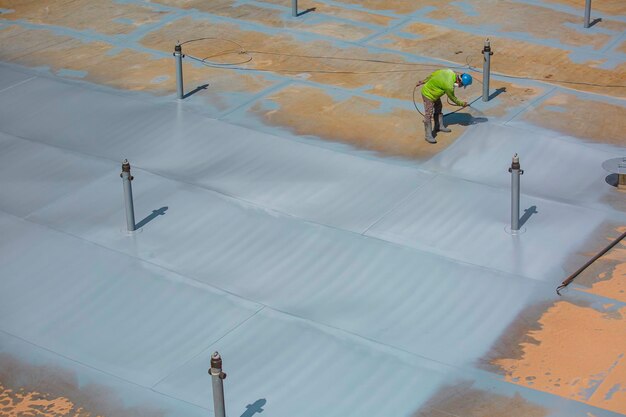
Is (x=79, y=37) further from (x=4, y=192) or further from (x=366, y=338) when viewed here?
(x=366, y=338)

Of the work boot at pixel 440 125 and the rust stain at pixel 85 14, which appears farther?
the rust stain at pixel 85 14

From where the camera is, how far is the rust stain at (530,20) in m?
19.9

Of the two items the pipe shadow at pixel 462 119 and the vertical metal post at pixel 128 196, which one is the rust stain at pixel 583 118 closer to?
the pipe shadow at pixel 462 119

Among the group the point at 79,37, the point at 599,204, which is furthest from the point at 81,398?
the point at 79,37

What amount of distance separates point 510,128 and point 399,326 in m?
5.33

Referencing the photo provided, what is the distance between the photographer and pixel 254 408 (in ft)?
36.1

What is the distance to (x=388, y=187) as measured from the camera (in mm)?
14922

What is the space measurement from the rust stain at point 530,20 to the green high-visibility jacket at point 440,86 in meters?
4.74

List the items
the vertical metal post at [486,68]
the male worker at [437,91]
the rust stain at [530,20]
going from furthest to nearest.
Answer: the rust stain at [530,20] → the vertical metal post at [486,68] → the male worker at [437,91]

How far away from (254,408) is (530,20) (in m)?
12.1

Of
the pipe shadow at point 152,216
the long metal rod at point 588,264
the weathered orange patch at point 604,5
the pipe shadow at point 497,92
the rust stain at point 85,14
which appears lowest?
the long metal rod at point 588,264

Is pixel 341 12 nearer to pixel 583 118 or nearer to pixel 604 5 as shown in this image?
pixel 604 5

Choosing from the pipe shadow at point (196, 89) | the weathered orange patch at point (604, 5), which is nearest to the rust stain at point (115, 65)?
the pipe shadow at point (196, 89)

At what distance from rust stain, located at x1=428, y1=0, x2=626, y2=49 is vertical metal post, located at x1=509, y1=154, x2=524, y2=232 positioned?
6.92 metres
